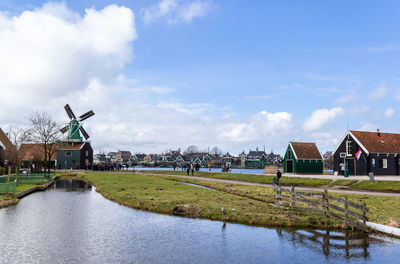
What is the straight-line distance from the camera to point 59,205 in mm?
29688

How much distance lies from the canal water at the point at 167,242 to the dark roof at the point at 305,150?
47892 mm

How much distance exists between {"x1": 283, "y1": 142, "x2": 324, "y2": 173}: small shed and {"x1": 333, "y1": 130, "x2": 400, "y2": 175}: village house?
29.1ft

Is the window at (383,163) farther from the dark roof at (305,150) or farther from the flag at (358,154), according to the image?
the dark roof at (305,150)

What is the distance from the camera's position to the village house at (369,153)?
5241 cm

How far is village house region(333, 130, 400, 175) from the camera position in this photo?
52.4 m

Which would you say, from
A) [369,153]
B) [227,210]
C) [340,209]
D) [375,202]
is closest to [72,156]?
[369,153]

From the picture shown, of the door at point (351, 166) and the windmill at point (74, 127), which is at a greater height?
the windmill at point (74, 127)

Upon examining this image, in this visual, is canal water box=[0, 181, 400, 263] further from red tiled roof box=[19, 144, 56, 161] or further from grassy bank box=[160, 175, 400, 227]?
red tiled roof box=[19, 144, 56, 161]

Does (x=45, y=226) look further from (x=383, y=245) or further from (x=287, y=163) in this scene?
(x=287, y=163)

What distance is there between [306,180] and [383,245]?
27.8 m

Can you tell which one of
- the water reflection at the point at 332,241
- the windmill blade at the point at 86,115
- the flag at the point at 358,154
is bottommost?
the water reflection at the point at 332,241

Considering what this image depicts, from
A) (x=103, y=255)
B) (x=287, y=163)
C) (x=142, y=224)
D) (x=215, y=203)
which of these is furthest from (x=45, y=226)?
(x=287, y=163)

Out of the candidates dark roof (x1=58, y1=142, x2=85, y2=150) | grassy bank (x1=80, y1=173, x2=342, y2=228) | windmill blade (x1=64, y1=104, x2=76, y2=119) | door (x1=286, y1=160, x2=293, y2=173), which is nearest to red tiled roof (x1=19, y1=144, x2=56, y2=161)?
dark roof (x1=58, y1=142, x2=85, y2=150)

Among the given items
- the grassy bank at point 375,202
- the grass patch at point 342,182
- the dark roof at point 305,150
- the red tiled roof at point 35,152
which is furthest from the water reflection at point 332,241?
the red tiled roof at point 35,152
